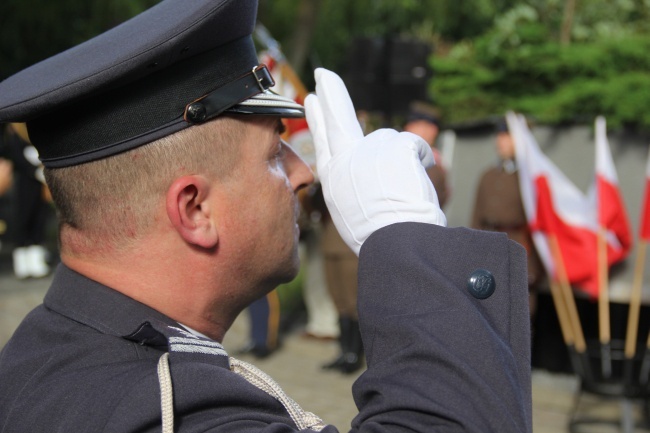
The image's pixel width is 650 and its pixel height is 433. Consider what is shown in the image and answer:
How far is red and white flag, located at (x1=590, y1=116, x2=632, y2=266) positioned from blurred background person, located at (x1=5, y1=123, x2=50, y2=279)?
5.26m

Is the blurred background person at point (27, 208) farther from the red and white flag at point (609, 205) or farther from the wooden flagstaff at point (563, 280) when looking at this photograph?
the red and white flag at point (609, 205)

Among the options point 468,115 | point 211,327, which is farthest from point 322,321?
point 211,327

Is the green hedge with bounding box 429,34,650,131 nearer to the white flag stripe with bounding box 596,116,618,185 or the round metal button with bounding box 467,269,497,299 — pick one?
the white flag stripe with bounding box 596,116,618,185

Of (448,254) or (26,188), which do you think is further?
(26,188)

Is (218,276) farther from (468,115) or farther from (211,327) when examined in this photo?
(468,115)

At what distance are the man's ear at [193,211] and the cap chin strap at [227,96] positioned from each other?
0.10 metres

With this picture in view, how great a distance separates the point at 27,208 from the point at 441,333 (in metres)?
8.31

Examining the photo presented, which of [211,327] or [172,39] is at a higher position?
[172,39]

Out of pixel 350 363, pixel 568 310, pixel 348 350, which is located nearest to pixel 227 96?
pixel 568 310

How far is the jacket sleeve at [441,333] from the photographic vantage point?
3.62 ft

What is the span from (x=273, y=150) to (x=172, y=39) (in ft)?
0.84

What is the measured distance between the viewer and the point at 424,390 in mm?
1115

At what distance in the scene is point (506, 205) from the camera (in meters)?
6.76

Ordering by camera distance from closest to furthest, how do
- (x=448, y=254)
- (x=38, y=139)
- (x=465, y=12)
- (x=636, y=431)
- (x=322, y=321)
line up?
(x=448, y=254) → (x=38, y=139) → (x=636, y=431) → (x=322, y=321) → (x=465, y=12)
